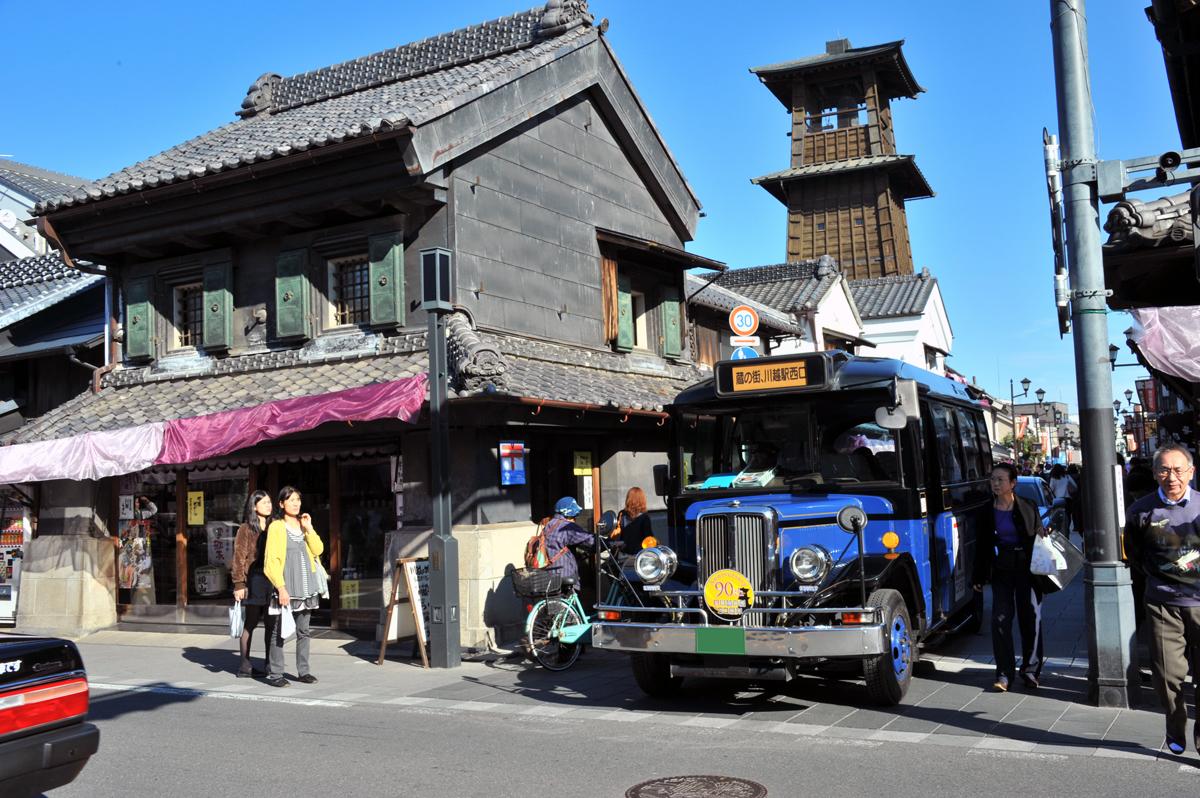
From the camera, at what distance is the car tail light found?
208 inches

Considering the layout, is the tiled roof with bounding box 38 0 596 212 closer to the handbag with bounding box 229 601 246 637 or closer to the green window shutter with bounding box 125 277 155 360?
the green window shutter with bounding box 125 277 155 360

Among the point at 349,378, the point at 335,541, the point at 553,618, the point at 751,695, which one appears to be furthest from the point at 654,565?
the point at 335,541

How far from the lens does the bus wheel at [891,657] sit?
8.30 metres

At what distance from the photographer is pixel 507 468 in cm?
1390

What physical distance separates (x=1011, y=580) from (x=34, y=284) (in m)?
18.3

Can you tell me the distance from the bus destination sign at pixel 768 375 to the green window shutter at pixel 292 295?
750 cm

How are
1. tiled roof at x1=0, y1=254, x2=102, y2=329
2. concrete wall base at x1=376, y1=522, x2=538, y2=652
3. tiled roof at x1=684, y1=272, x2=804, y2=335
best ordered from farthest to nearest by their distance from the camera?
tiled roof at x1=684, y1=272, x2=804, y2=335 < tiled roof at x1=0, y1=254, x2=102, y2=329 < concrete wall base at x1=376, y1=522, x2=538, y2=652

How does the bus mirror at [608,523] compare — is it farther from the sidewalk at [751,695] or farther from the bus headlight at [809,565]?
the bus headlight at [809,565]

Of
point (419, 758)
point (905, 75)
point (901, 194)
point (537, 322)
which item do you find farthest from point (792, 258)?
point (419, 758)

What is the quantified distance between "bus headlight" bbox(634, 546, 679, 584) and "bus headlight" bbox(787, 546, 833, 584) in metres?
1.08

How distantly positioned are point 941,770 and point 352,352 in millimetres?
10248

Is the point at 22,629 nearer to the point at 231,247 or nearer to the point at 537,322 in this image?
the point at 231,247

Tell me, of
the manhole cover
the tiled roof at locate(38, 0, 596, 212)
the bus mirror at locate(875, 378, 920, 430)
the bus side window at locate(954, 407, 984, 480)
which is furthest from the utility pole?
the bus side window at locate(954, 407, 984, 480)

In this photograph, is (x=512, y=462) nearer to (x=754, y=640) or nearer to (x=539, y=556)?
(x=539, y=556)
